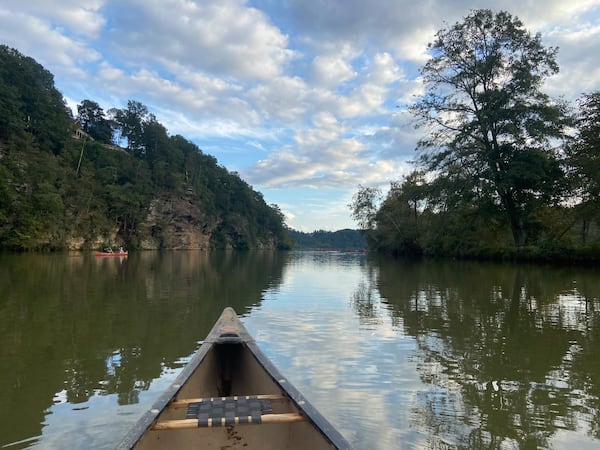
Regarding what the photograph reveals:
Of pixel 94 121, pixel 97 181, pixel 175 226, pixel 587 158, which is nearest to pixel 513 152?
pixel 587 158

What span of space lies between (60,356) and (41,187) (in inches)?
1740

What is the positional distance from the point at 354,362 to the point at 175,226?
263 ft

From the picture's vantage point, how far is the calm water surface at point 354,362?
3938 mm

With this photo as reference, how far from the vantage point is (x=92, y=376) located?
5.42 metres

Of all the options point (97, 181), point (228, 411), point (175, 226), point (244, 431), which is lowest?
point (244, 431)

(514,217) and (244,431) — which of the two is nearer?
(244,431)

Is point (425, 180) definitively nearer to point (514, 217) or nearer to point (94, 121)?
point (514, 217)

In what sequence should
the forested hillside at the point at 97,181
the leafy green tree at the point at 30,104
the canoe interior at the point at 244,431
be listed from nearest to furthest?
the canoe interior at the point at 244,431 < the forested hillside at the point at 97,181 < the leafy green tree at the point at 30,104

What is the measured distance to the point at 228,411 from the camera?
3131mm

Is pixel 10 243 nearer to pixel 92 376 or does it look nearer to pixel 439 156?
pixel 439 156

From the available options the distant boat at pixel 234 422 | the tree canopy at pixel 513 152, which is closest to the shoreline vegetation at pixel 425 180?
the tree canopy at pixel 513 152

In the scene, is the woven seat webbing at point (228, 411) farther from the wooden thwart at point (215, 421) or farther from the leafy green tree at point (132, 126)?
the leafy green tree at point (132, 126)

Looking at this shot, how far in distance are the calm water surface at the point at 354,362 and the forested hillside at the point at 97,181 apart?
3562 centimetres

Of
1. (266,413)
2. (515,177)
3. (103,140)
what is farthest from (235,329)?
(103,140)
